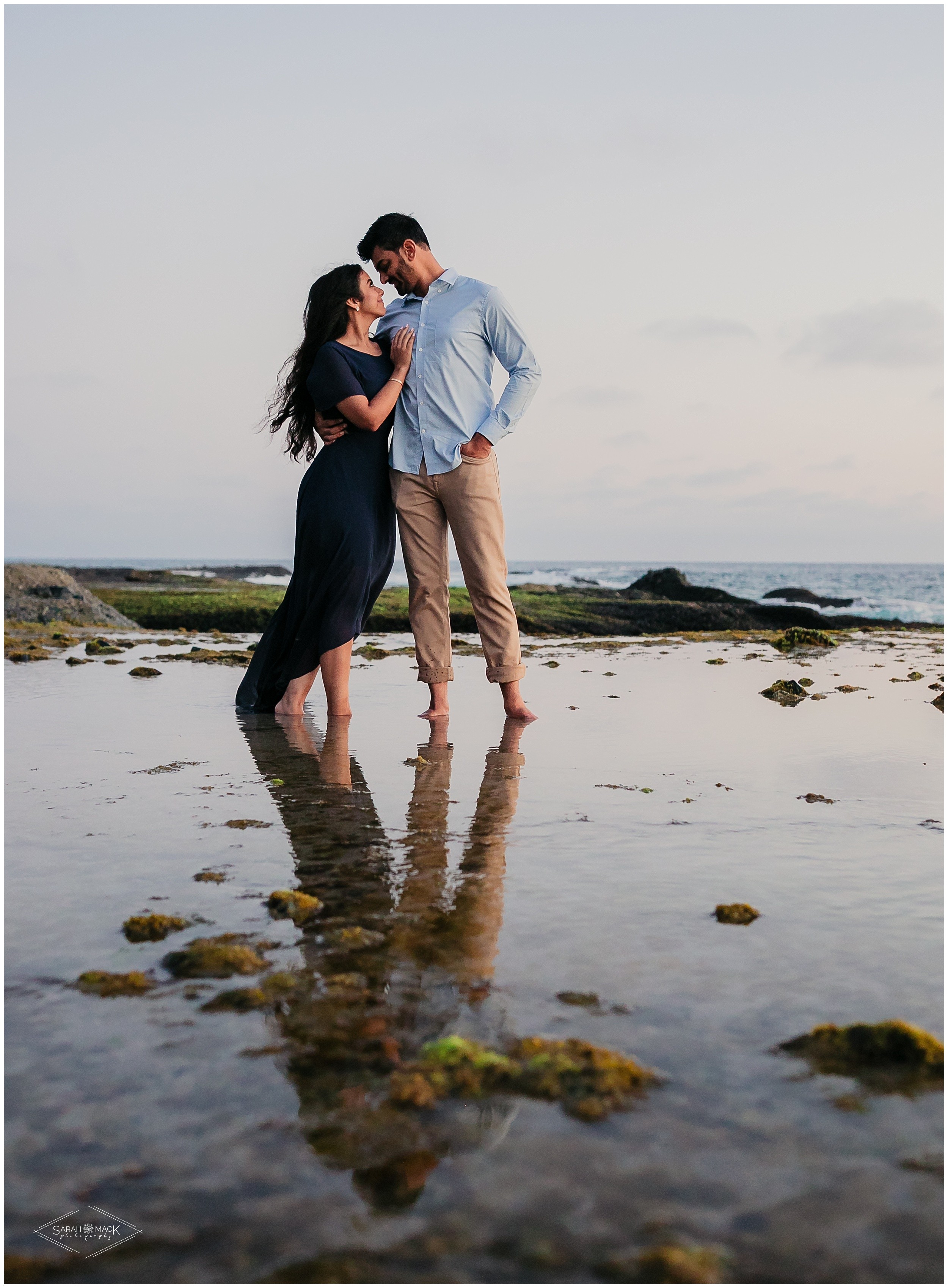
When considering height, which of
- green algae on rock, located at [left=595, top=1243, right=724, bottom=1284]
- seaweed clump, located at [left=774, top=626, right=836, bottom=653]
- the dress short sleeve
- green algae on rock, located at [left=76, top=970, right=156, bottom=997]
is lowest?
green algae on rock, located at [left=595, top=1243, right=724, bottom=1284]

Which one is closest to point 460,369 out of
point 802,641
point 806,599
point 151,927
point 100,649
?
point 151,927

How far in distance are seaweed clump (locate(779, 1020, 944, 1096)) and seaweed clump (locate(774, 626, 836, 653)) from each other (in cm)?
864

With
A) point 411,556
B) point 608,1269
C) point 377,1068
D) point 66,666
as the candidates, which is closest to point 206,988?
point 377,1068

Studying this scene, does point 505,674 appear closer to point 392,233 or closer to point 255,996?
point 392,233

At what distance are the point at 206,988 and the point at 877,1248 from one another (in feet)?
3.60

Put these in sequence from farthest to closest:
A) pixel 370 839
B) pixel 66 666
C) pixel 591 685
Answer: pixel 66 666 < pixel 591 685 < pixel 370 839

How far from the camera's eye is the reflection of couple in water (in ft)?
4.01

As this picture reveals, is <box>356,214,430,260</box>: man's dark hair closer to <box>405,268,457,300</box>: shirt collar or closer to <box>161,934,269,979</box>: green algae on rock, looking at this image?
<box>405,268,457,300</box>: shirt collar

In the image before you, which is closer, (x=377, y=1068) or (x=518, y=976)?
(x=377, y=1068)

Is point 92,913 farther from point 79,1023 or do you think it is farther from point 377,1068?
point 377,1068

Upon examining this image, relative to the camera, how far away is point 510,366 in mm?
4953

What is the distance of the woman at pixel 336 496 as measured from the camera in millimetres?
4867

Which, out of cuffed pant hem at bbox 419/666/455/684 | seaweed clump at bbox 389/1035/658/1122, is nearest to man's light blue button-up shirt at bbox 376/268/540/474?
cuffed pant hem at bbox 419/666/455/684

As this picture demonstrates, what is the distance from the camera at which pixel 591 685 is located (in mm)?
6422
